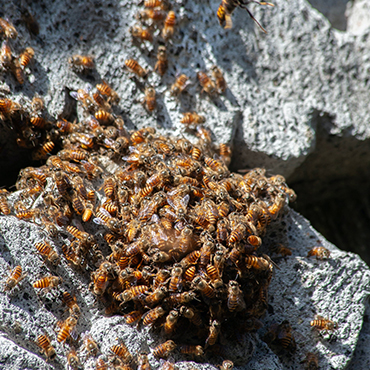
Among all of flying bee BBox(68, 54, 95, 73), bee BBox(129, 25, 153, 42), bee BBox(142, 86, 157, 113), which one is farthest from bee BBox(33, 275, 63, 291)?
bee BBox(129, 25, 153, 42)

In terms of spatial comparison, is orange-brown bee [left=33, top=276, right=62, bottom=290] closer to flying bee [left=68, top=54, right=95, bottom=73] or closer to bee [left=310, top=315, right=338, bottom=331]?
flying bee [left=68, top=54, right=95, bottom=73]

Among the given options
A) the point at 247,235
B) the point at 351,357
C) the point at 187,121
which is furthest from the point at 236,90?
the point at 351,357

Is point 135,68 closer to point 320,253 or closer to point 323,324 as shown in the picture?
point 320,253

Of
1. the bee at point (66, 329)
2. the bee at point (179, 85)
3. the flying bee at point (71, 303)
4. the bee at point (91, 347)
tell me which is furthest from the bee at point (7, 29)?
the bee at point (91, 347)

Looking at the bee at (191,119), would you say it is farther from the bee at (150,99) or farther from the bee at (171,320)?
the bee at (171,320)

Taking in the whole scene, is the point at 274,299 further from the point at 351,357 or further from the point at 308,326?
the point at 351,357

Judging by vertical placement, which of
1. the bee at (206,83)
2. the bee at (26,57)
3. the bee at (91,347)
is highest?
the bee at (206,83)
